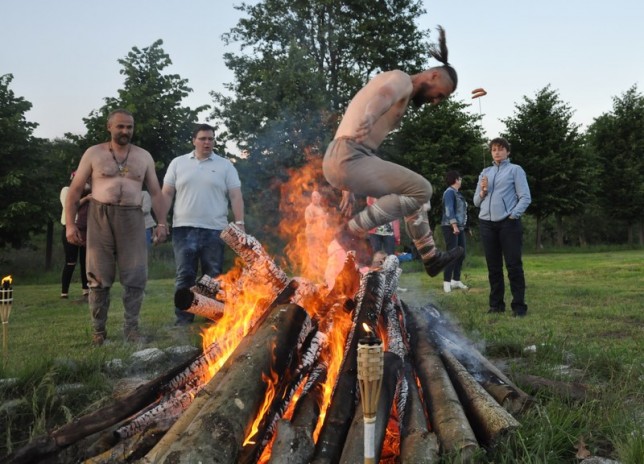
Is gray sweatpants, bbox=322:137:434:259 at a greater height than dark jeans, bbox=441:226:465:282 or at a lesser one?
greater

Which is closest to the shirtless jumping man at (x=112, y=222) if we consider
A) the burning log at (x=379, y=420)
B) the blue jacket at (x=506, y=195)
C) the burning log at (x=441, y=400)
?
the burning log at (x=441, y=400)

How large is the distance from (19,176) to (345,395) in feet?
70.4

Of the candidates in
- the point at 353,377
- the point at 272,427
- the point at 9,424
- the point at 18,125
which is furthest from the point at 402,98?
the point at 18,125

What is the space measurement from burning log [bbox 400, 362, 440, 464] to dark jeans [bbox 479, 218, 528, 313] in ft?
15.3

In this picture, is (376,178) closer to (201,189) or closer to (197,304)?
(197,304)

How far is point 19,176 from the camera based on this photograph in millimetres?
20562

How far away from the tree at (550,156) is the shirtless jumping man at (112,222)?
3005 centimetres

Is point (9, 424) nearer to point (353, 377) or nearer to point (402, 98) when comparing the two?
point (353, 377)

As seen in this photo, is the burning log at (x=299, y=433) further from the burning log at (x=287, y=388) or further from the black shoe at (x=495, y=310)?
the black shoe at (x=495, y=310)

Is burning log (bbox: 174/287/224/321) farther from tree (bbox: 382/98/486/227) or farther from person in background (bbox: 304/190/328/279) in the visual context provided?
tree (bbox: 382/98/486/227)

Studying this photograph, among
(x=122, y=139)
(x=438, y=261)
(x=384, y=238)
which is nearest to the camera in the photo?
(x=438, y=261)

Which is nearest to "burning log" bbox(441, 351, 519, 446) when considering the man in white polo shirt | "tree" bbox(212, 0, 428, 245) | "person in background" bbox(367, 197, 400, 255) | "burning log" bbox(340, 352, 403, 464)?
"burning log" bbox(340, 352, 403, 464)

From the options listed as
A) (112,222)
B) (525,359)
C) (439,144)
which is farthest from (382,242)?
(439,144)

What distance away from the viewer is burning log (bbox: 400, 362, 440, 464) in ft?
7.36
